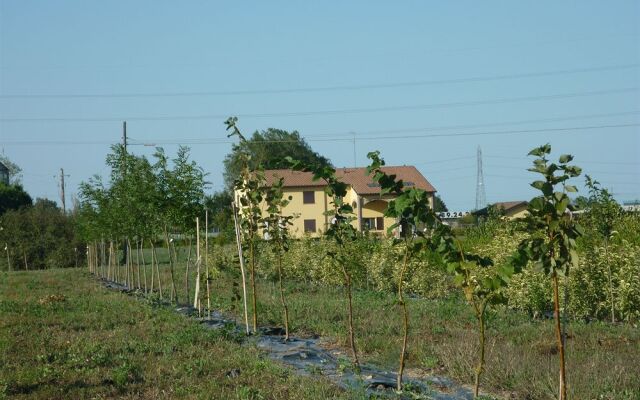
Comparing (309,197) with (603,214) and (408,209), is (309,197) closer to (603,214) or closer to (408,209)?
(603,214)

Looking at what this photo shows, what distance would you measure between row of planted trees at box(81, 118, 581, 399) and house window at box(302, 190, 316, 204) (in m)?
30.0

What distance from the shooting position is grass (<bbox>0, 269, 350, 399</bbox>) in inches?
331

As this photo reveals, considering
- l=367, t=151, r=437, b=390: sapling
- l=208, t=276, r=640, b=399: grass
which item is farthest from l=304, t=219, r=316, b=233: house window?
l=367, t=151, r=437, b=390: sapling

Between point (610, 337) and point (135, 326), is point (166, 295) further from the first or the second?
point (610, 337)

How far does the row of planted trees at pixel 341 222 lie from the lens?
6.27 meters

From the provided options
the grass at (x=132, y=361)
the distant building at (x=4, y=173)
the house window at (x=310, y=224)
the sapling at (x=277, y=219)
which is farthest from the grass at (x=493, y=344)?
the distant building at (x=4, y=173)

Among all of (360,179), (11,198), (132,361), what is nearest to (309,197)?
(360,179)

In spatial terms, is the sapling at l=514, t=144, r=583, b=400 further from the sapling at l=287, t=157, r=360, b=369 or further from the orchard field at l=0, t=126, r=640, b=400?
the sapling at l=287, t=157, r=360, b=369

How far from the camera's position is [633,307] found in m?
12.4

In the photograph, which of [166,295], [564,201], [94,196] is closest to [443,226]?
[564,201]

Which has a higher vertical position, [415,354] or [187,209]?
[187,209]

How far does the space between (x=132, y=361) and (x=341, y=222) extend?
10.4ft

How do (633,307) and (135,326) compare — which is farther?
(135,326)

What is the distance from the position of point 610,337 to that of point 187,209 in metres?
10.1
